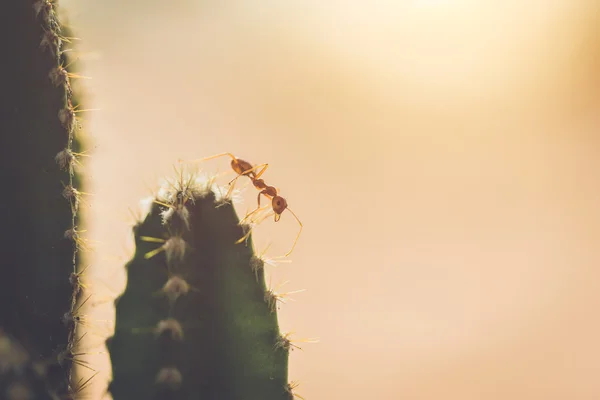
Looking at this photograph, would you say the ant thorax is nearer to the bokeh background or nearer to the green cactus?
the green cactus

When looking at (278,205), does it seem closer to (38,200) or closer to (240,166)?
(240,166)

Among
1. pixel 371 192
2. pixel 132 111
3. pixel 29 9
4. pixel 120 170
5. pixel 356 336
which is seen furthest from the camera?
pixel 371 192

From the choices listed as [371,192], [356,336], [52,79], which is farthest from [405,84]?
[52,79]

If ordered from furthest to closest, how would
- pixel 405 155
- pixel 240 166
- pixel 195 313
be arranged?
pixel 405 155
pixel 240 166
pixel 195 313

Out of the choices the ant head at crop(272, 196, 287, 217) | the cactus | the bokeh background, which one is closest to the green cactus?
the cactus

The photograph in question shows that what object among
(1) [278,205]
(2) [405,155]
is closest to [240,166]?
(1) [278,205]

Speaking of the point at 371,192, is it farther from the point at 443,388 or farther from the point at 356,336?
the point at 443,388
